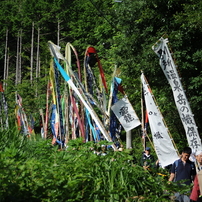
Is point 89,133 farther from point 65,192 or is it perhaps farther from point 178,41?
point 65,192

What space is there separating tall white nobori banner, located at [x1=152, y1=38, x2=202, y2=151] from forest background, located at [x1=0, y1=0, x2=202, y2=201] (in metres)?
0.45

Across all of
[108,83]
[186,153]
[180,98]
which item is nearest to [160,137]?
[180,98]

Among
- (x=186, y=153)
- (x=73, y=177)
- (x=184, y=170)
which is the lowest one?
(x=184, y=170)

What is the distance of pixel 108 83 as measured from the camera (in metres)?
18.2

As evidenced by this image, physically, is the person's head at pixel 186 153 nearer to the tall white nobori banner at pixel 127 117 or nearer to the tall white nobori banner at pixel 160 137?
the tall white nobori banner at pixel 160 137

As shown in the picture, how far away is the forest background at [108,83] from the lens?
4.09 m

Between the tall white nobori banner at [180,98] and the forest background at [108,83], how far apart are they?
45 centimetres

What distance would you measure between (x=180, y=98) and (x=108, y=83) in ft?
32.2

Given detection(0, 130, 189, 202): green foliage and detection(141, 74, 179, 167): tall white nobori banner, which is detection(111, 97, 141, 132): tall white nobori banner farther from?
detection(0, 130, 189, 202): green foliage

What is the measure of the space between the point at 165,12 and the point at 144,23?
940 mm

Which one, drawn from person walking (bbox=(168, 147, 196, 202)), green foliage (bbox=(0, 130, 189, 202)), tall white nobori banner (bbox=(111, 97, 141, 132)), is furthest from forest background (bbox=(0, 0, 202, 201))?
tall white nobori banner (bbox=(111, 97, 141, 132))

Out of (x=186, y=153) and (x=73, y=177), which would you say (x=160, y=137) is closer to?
(x=186, y=153)

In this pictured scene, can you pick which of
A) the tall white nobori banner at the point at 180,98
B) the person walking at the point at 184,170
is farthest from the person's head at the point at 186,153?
the tall white nobori banner at the point at 180,98

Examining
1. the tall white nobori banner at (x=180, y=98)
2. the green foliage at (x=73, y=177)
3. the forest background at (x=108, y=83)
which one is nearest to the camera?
the green foliage at (x=73, y=177)
